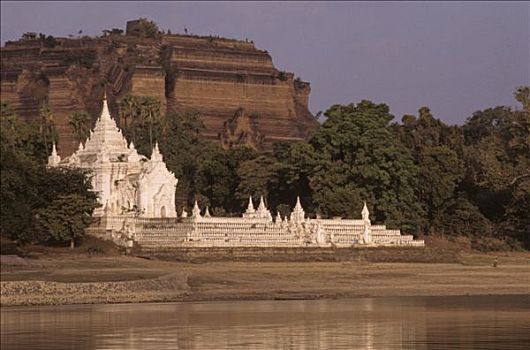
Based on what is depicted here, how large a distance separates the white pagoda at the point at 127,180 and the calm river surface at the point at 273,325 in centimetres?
2614

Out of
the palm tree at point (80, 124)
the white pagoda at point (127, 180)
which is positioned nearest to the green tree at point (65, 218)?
the white pagoda at point (127, 180)

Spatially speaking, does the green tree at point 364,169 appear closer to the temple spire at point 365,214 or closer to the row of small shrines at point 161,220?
the temple spire at point 365,214

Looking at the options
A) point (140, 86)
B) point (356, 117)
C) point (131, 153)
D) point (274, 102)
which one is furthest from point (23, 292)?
point (274, 102)

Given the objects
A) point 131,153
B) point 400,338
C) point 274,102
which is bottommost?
point 400,338

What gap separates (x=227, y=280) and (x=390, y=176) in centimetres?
2763

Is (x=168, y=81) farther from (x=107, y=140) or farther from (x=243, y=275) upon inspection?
(x=243, y=275)

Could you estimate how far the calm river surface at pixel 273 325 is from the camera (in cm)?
3428

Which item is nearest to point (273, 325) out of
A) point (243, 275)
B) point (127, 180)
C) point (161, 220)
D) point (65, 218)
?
point (243, 275)

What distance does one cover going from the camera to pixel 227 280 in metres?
52.3

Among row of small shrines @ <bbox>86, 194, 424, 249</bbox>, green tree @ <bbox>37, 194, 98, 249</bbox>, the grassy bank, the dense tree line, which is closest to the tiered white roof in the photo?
row of small shrines @ <bbox>86, 194, 424, 249</bbox>

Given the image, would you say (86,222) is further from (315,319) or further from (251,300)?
(315,319)

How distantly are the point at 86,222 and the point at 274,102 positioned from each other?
70630 mm

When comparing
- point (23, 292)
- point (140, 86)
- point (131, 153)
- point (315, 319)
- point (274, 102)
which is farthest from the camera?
point (274, 102)

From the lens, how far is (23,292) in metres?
44.2
